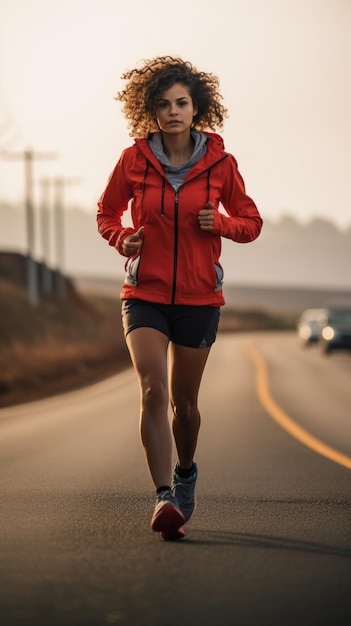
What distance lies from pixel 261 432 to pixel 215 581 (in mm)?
6660

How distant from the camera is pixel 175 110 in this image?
5070mm

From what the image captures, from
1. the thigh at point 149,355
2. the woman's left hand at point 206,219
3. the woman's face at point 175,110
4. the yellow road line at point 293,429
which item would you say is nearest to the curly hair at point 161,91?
the woman's face at point 175,110

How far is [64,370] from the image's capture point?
25.3 m

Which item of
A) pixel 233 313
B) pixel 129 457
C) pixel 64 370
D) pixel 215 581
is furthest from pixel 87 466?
pixel 233 313

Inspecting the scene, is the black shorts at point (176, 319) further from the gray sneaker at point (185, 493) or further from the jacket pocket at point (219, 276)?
the gray sneaker at point (185, 493)

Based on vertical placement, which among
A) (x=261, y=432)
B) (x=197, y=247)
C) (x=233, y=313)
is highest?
(x=197, y=247)

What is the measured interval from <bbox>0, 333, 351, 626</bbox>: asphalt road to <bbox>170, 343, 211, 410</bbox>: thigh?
2.15 ft

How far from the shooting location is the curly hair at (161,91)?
16.9 ft

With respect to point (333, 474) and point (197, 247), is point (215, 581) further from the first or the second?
point (333, 474)

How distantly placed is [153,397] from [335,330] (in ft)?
93.2

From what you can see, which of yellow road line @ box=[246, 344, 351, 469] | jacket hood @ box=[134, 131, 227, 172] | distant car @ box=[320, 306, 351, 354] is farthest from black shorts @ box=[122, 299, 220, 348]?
distant car @ box=[320, 306, 351, 354]

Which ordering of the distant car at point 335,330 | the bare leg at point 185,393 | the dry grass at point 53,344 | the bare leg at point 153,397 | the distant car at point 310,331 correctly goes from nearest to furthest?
the bare leg at point 153,397, the bare leg at point 185,393, the dry grass at point 53,344, the distant car at point 335,330, the distant car at point 310,331

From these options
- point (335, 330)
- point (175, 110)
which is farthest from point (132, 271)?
point (335, 330)

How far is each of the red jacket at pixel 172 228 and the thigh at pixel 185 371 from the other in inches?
9.9
